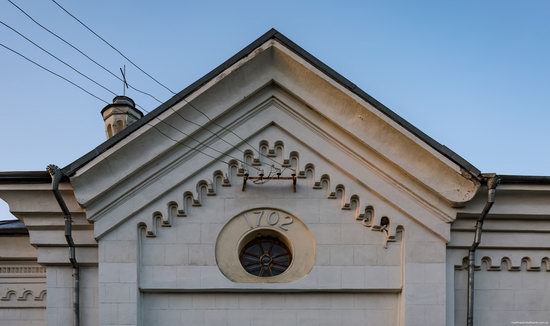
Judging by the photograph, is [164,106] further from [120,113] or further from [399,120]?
[120,113]

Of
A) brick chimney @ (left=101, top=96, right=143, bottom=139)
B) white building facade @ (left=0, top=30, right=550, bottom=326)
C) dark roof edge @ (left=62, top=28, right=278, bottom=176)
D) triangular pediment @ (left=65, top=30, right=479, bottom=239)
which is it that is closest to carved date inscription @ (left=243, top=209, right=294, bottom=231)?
white building facade @ (left=0, top=30, right=550, bottom=326)

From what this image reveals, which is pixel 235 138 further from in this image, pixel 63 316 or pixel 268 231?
pixel 63 316

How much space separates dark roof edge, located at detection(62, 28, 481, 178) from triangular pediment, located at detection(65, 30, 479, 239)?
0.05m

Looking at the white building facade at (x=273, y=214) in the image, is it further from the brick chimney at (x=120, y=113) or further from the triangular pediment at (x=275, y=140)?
the brick chimney at (x=120, y=113)

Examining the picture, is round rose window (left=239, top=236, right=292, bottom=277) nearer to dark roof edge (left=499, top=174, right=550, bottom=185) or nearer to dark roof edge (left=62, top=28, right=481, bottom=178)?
dark roof edge (left=62, top=28, right=481, bottom=178)

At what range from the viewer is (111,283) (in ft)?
36.2

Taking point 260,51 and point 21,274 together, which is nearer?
point 260,51

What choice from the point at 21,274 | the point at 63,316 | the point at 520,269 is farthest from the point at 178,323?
the point at 520,269

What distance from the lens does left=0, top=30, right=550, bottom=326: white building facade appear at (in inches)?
438

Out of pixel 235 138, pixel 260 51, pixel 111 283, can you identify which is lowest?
pixel 111 283

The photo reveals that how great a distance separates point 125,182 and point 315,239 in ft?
11.0

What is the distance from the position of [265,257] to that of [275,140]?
6.68 ft

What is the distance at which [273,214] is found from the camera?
11.4 meters

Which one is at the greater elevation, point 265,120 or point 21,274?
point 265,120
